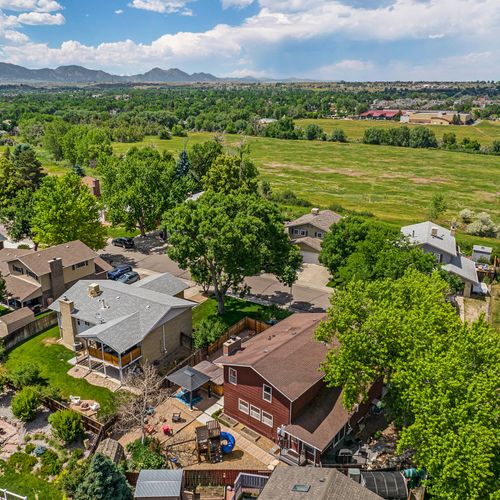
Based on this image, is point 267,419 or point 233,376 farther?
point 233,376

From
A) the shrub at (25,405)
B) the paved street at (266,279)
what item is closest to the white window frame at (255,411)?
the shrub at (25,405)

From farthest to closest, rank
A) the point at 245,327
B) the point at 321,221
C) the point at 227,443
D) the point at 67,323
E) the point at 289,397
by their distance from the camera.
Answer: the point at 321,221 → the point at 245,327 → the point at 67,323 → the point at 227,443 → the point at 289,397

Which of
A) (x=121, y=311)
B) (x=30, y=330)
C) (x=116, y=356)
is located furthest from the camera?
(x=30, y=330)

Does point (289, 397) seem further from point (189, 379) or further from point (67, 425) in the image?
point (67, 425)

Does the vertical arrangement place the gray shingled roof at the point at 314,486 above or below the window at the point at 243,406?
above

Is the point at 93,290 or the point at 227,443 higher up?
the point at 93,290

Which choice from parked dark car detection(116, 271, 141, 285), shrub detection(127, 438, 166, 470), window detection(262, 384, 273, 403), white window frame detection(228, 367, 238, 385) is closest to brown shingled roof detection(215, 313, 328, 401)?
white window frame detection(228, 367, 238, 385)

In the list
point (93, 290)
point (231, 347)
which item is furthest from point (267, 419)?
point (93, 290)

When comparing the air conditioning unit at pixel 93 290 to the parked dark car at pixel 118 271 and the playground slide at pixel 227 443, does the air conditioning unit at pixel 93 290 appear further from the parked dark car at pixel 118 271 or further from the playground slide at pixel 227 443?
the playground slide at pixel 227 443
